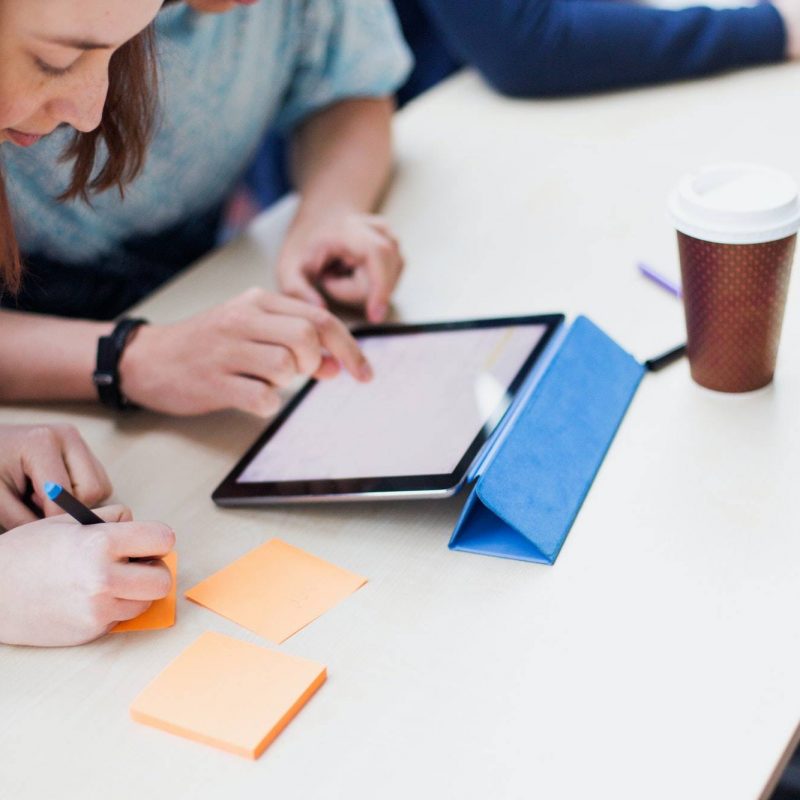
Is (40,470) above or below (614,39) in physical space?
below

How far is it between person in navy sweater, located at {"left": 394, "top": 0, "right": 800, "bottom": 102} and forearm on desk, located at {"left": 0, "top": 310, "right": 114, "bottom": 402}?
0.67m

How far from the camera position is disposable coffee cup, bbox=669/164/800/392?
2.26 feet

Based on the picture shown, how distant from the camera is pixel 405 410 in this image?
792 millimetres

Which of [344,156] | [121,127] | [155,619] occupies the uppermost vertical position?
[121,127]

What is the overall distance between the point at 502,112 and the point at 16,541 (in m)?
0.89

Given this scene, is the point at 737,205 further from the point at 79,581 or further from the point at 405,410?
the point at 79,581

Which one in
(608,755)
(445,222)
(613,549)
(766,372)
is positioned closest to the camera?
(608,755)

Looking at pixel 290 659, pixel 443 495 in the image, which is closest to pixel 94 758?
pixel 290 659

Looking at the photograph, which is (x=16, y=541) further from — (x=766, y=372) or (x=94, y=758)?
(x=766, y=372)

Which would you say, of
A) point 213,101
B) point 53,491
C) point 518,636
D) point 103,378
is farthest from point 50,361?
point 518,636

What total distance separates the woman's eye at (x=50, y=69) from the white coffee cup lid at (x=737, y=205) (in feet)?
1.36

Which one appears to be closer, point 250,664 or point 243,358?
point 250,664

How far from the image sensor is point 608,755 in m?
0.52

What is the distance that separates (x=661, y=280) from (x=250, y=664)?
1.67ft
